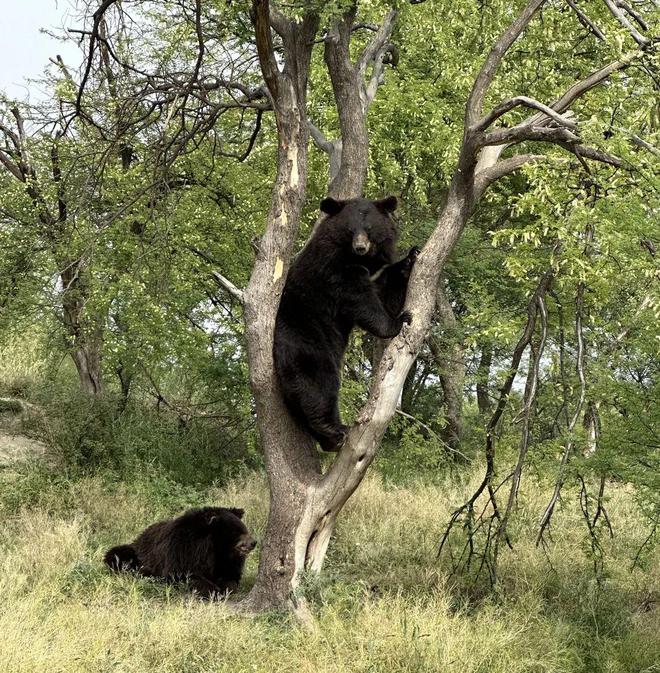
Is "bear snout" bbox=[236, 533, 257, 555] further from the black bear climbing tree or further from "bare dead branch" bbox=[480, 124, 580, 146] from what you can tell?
"bare dead branch" bbox=[480, 124, 580, 146]

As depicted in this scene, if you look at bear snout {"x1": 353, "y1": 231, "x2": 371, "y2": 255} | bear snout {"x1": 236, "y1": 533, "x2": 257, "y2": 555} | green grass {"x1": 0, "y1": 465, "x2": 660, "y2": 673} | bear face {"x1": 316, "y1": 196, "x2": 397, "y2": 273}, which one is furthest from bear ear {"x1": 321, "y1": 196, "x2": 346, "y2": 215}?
bear snout {"x1": 236, "y1": 533, "x2": 257, "y2": 555}

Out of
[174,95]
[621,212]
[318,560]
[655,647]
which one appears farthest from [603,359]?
[174,95]

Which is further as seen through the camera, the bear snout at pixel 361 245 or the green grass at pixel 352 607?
the bear snout at pixel 361 245

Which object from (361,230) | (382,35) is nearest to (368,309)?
(361,230)

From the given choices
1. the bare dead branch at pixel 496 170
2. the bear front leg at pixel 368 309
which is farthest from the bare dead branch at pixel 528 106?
the bear front leg at pixel 368 309

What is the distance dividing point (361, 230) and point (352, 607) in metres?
2.99

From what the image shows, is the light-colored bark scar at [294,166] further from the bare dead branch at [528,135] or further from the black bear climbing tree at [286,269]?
the bare dead branch at [528,135]

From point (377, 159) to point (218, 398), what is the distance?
4560mm

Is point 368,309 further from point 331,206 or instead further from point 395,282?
point 331,206

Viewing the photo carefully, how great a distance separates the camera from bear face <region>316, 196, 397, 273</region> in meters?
7.18

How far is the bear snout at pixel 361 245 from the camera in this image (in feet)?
22.9

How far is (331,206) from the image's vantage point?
24.3 feet

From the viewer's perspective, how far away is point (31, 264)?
12.7 m

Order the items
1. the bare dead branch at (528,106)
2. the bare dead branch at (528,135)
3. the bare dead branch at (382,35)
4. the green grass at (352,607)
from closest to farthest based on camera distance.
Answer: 1. the green grass at (352,607)
2. the bare dead branch at (528,106)
3. the bare dead branch at (528,135)
4. the bare dead branch at (382,35)
